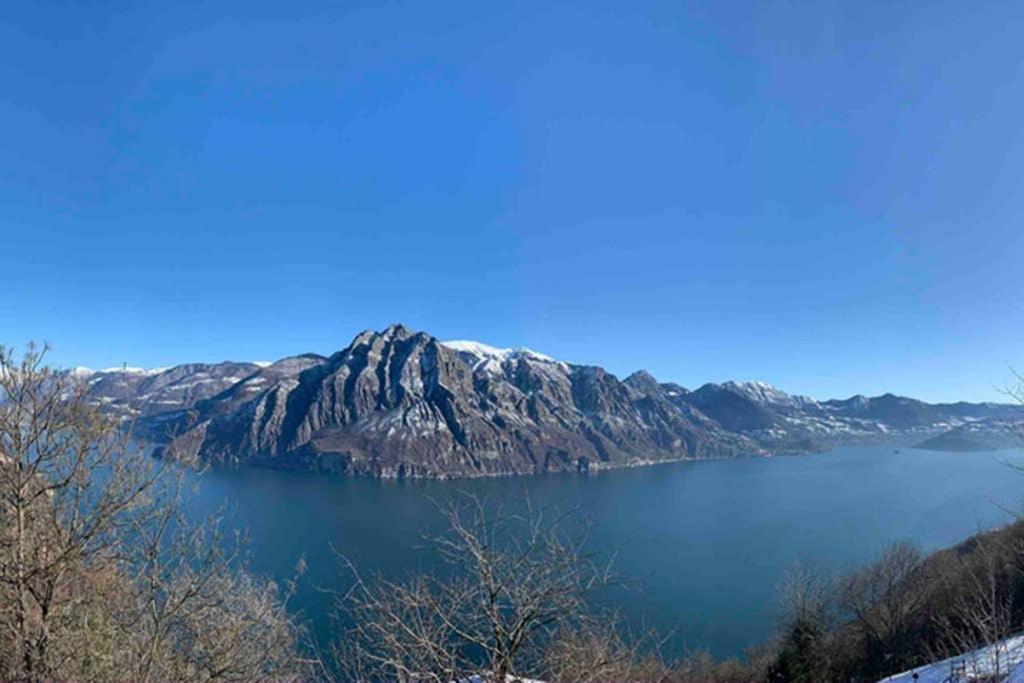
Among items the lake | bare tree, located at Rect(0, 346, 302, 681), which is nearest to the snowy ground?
bare tree, located at Rect(0, 346, 302, 681)

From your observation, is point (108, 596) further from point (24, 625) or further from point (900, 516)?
point (900, 516)

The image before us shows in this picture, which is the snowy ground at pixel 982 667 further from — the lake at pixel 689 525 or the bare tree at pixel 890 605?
the bare tree at pixel 890 605

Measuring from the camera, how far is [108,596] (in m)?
8.91

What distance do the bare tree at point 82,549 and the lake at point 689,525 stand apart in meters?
15.0

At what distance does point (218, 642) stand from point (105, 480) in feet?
11.3

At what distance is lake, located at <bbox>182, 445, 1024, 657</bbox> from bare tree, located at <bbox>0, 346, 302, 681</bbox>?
15.0 m

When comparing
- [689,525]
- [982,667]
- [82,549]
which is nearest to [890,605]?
[982,667]

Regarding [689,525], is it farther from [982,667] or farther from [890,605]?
[982,667]

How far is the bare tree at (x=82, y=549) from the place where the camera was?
7.67 meters

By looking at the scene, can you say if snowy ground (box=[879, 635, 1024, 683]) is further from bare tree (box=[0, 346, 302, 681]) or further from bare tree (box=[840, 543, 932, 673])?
bare tree (box=[840, 543, 932, 673])

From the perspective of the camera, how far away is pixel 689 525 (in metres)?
103

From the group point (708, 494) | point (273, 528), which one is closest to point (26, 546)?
point (273, 528)

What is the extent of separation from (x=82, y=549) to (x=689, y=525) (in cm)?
10844

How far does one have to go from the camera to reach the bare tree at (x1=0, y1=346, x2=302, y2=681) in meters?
7.67
